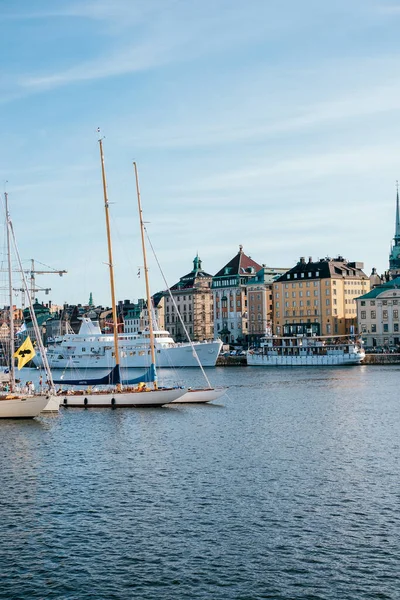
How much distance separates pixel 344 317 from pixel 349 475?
141 m

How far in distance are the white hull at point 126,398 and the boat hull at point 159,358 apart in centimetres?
7215

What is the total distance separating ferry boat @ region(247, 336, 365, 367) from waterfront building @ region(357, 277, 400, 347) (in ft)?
27.8

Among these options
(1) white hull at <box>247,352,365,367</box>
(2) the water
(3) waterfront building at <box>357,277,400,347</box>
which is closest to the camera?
(2) the water

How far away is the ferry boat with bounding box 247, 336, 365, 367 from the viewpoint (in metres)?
145

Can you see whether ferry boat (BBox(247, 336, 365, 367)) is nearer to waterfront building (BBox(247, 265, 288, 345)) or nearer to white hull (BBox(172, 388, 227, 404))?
waterfront building (BBox(247, 265, 288, 345))

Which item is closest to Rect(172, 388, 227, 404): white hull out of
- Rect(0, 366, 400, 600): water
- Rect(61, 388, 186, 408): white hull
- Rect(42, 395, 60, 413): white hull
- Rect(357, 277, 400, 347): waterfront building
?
Rect(61, 388, 186, 408): white hull

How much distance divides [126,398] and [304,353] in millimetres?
88597

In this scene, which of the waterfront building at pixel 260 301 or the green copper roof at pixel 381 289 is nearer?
the green copper roof at pixel 381 289

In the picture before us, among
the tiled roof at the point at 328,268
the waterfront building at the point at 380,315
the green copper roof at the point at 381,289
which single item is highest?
the tiled roof at the point at 328,268

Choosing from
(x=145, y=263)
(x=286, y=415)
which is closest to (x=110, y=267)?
(x=145, y=263)

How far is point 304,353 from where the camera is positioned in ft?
498

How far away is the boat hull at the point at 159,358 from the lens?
146 m

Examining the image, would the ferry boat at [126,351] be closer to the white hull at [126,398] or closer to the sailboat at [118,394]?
the sailboat at [118,394]

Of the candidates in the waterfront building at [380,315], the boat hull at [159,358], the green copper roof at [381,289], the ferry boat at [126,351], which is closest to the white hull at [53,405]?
the boat hull at [159,358]
